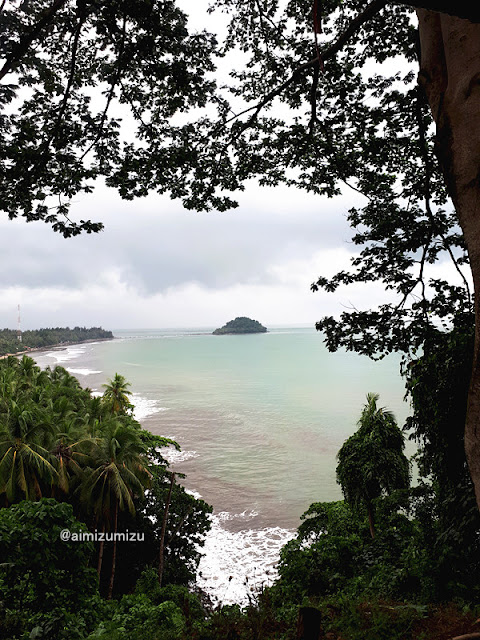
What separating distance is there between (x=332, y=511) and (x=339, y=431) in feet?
83.5

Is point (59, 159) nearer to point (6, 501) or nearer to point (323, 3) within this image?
point (323, 3)

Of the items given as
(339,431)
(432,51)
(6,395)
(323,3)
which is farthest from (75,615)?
(339,431)

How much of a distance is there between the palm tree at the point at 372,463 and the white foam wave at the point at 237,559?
5.06 metres

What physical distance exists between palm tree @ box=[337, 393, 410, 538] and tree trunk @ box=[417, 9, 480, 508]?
568 inches

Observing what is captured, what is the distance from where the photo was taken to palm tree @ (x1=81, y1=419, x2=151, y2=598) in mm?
14750

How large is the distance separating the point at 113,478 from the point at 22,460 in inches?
147

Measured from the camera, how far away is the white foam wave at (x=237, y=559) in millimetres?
16672

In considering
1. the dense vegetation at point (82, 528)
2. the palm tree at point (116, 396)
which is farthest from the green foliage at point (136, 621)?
the palm tree at point (116, 396)

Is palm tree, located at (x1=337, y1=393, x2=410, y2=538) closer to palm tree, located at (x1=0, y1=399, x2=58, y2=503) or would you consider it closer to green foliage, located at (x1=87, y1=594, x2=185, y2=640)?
green foliage, located at (x1=87, y1=594, x2=185, y2=640)

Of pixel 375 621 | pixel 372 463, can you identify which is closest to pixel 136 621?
pixel 375 621

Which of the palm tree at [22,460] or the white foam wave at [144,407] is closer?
the palm tree at [22,460]

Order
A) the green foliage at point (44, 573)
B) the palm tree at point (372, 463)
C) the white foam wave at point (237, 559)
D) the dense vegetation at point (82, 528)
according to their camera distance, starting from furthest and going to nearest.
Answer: the white foam wave at point (237, 559) < the palm tree at point (372, 463) < the dense vegetation at point (82, 528) < the green foliage at point (44, 573)

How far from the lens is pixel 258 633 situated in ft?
14.6

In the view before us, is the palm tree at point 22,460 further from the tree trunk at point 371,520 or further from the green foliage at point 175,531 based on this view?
the tree trunk at point 371,520
